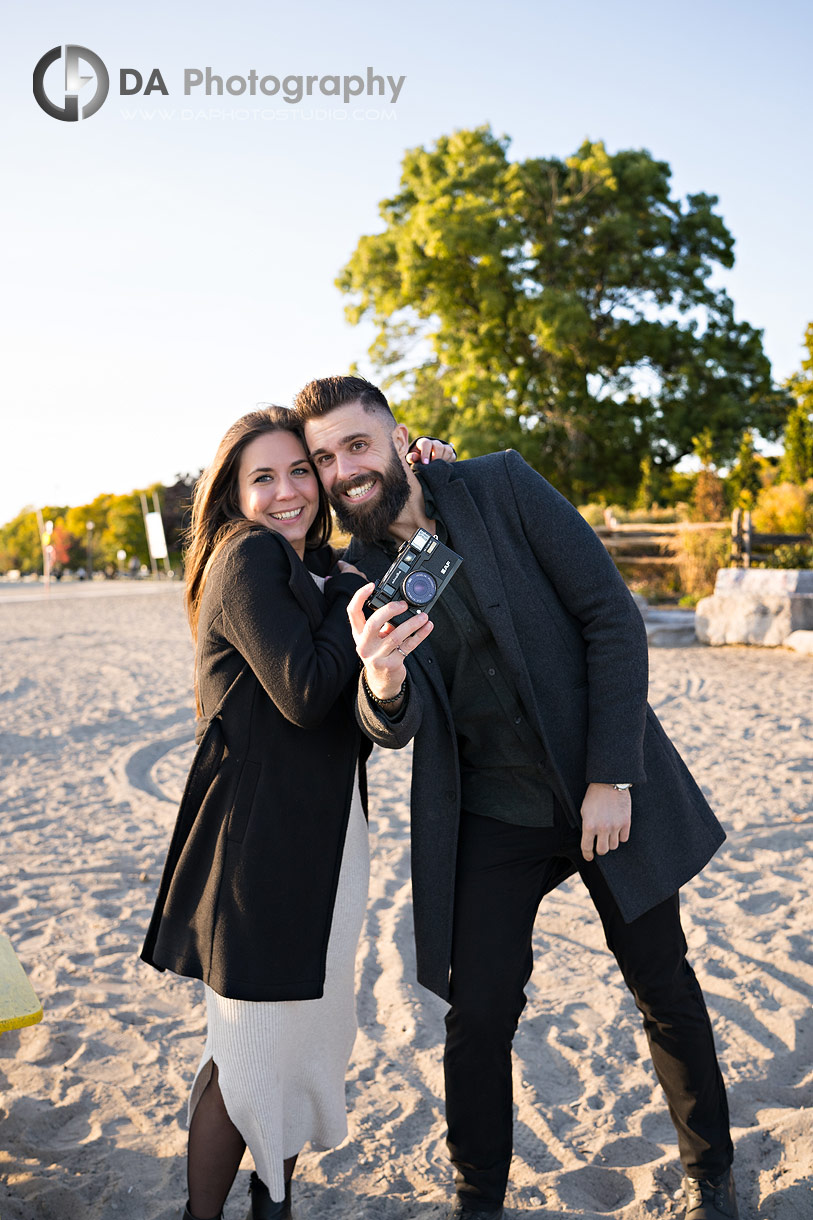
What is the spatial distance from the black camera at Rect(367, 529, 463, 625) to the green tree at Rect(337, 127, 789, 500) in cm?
1889

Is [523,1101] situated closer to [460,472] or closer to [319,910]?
[319,910]

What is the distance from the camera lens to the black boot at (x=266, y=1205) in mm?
2184

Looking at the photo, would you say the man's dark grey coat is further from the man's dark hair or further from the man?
the man's dark hair

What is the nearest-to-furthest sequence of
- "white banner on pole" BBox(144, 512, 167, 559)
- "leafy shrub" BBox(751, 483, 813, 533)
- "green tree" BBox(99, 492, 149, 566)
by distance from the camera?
"leafy shrub" BBox(751, 483, 813, 533) → "white banner on pole" BBox(144, 512, 167, 559) → "green tree" BBox(99, 492, 149, 566)

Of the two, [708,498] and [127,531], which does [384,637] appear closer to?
[708,498]

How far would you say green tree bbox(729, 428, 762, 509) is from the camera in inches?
768

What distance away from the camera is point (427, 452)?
2.44 metres

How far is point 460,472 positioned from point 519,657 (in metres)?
0.50

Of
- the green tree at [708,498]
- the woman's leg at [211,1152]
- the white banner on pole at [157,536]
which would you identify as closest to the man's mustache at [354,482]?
the woman's leg at [211,1152]

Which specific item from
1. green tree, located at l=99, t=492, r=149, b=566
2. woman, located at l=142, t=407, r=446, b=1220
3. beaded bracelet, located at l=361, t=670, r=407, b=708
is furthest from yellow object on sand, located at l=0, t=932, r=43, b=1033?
green tree, located at l=99, t=492, r=149, b=566

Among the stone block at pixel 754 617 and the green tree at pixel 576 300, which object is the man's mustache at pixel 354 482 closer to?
the stone block at pixel 754 617

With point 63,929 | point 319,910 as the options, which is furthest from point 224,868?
point 63,929

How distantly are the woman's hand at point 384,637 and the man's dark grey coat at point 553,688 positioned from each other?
0.24 m

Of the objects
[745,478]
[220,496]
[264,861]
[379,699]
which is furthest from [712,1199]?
[745,478]
